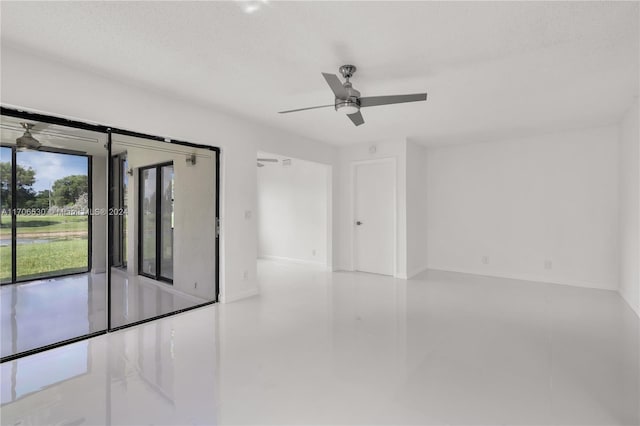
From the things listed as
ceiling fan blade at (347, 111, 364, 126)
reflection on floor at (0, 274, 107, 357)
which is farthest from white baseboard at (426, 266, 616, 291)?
reflection on floor at (0, 274, 107, 357)

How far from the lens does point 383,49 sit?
252 cm

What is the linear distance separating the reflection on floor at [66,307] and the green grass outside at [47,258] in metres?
0.09

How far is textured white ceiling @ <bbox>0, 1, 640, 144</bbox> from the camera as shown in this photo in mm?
2066

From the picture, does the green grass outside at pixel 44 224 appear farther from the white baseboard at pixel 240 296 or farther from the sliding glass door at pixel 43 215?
the white baseboard at pixel 240 296

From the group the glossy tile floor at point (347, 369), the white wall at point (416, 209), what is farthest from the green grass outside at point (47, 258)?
the white wall at point (416, 209)

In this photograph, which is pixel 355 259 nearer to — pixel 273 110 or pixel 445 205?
pixel 445 205

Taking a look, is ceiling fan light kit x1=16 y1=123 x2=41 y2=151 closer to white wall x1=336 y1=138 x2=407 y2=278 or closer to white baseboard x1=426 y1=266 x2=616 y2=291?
white wall x1=336 y1=138 x2=407 y2=278

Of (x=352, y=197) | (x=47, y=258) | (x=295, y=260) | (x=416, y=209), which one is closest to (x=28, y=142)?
(x=47, y=258)

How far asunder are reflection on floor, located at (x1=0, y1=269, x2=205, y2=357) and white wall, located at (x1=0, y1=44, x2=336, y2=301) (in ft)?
3.16

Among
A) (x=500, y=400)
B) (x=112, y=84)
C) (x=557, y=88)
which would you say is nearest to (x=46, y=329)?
(x=112, y=84)

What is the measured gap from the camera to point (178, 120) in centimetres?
362

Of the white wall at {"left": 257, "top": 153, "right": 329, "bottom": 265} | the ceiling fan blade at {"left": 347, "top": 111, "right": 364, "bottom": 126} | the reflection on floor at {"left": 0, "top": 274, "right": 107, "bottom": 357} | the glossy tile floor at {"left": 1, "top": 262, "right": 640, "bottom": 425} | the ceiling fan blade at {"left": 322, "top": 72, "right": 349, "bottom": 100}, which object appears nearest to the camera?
the glossy tile floor at {"left": 1, "top": 262, "right": 640, "bottom": 425}

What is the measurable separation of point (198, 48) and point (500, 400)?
326 centimetres

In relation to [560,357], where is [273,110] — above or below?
above
